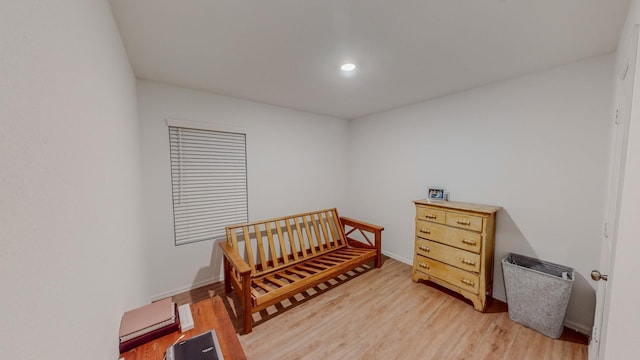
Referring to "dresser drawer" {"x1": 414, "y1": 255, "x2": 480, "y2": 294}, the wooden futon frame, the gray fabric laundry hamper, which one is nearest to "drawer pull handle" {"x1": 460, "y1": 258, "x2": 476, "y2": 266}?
"dresser drawer" {"x1": 414, "y1": 255, "x2": 480, "y2": 294}

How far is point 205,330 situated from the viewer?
50.7 inches

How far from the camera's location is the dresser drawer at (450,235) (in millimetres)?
2365

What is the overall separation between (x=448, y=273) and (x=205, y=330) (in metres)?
2.52

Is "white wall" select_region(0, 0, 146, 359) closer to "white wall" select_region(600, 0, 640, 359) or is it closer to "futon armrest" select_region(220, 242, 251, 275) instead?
"futon armrest" select_region(220, 242, 251, 275)

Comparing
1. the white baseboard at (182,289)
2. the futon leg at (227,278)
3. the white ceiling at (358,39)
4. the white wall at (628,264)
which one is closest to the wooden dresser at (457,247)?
the white wall at (628,264)

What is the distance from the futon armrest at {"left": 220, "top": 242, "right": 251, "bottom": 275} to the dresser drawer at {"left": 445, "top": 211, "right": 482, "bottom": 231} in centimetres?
223

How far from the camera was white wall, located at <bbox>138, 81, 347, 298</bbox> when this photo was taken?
2.50 m

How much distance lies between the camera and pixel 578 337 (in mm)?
1984

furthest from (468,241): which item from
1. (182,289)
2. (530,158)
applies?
(182,289)

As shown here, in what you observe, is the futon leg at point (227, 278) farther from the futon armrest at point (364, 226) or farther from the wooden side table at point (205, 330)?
the futon armrest at point (364, 226)

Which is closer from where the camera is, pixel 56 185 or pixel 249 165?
pixel 56 185

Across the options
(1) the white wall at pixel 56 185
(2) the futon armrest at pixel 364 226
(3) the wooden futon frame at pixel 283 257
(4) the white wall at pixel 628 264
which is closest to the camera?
(1) the white wall at pixel 56 185

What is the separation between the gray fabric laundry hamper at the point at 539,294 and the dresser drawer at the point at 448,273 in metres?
0.29

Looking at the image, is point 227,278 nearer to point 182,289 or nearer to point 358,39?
point 182,289
